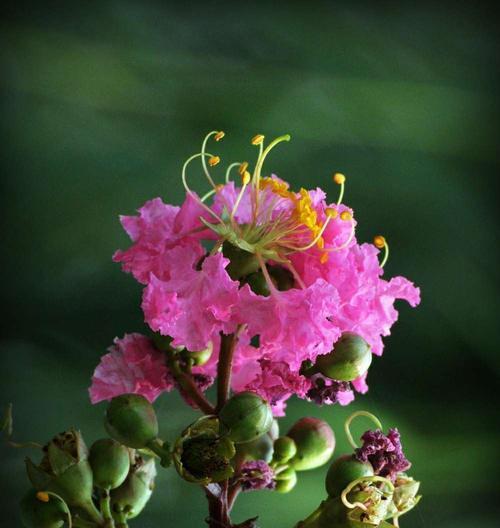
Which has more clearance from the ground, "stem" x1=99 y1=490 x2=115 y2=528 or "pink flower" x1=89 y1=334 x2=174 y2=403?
"pink flower" x1=89 y1=334 x2=174 y2=403

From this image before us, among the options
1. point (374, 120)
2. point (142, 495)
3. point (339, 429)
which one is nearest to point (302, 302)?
point (142, 495)

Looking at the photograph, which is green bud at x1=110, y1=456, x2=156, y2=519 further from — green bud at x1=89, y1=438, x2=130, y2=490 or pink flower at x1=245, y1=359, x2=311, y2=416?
pink flower at x1=245, y1=359, x2=311, y2=416

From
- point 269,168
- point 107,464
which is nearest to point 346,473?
point 107,464

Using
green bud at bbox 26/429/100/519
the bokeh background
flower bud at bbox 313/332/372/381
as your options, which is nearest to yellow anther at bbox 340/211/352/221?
flower bud at bbox 313/332/372/381

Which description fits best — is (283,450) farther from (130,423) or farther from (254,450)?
(130,423)

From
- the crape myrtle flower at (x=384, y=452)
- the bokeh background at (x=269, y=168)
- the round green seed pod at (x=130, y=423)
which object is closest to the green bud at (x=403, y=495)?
the crape myrtle flower at (x=384, y=452)

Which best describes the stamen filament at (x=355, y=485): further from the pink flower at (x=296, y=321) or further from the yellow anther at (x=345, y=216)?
the yellow anther at (x=345, y=216)
